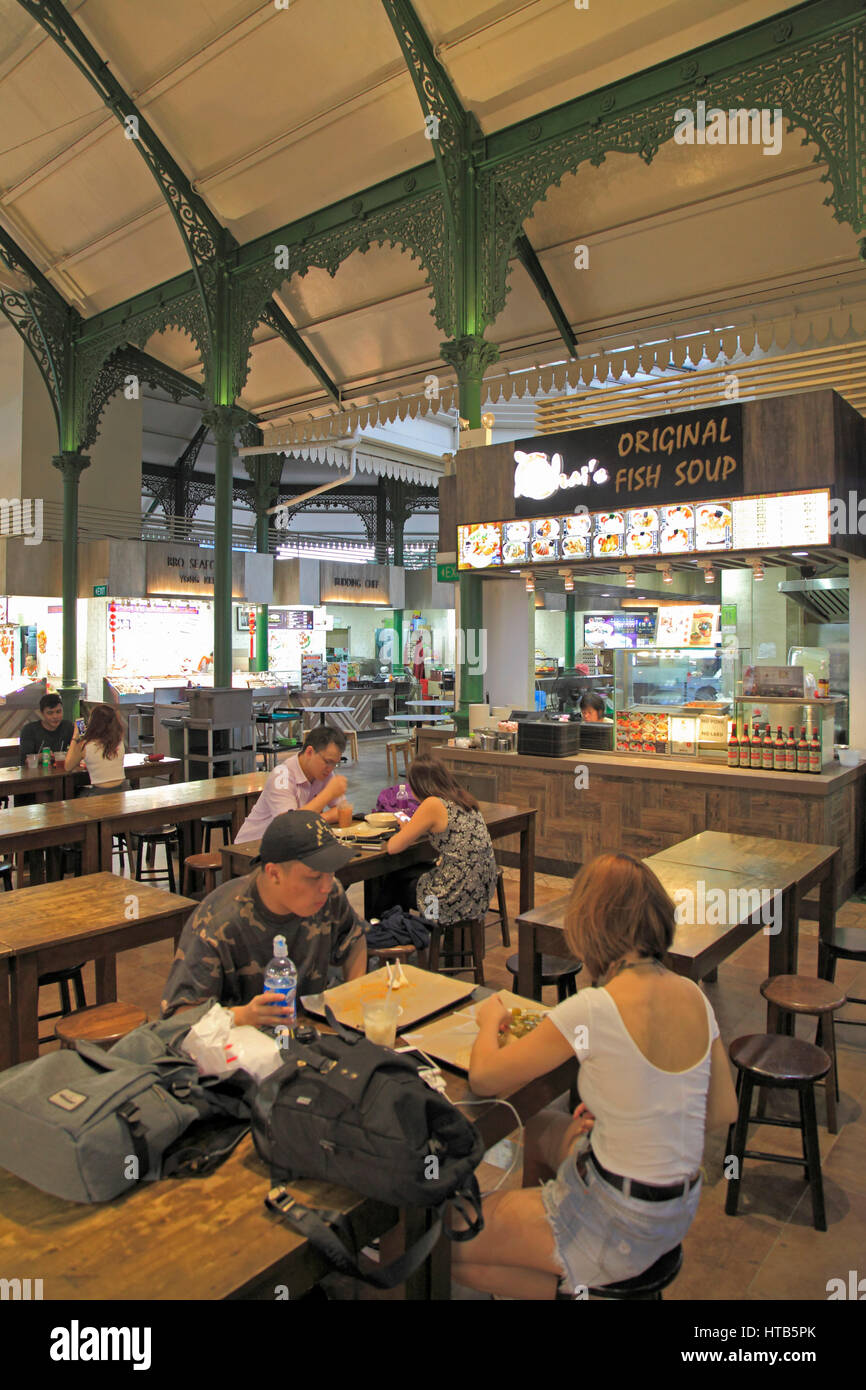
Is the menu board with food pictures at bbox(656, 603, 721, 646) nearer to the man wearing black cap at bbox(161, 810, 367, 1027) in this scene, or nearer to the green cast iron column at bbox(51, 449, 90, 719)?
the man wearing black cap at bbox(161, 810, 367, 1027)

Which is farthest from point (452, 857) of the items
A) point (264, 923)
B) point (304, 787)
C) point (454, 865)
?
point (264, 923)

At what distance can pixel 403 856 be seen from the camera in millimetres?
4492

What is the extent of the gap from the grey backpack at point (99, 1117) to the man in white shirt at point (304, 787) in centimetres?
287

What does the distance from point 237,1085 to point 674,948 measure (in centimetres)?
174

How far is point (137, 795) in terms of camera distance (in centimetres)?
580

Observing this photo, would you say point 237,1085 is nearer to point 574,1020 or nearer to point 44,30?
point 574,1020

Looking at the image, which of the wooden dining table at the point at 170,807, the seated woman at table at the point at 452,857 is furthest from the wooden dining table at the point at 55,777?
the seated woman at table at the point at 452,857

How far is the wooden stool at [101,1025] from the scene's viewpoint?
2713 millimetres

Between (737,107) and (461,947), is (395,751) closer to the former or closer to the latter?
(461,947)

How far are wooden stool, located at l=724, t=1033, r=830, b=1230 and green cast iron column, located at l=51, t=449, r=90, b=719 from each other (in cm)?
1231

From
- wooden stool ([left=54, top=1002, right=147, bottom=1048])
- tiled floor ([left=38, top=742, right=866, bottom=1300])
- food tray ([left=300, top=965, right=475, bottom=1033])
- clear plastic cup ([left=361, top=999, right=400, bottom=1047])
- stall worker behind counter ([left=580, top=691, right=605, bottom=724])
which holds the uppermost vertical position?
stall worker behind counter ([left=580, top=691, right=605, bottom=724])

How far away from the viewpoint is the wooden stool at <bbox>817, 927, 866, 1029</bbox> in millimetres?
3799

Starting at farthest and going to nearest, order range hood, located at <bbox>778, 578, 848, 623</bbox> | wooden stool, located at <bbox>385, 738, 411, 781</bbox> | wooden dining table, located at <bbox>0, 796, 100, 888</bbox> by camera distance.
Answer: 1. wooden stool, located at <bbox>385, 738, 411, 781</bbox>
2. range hood, located at <bbox>778, 578, 848, 623</bbox>
3. wooden dining table, located at <bbox>0, 796, 100, 888</bbox>

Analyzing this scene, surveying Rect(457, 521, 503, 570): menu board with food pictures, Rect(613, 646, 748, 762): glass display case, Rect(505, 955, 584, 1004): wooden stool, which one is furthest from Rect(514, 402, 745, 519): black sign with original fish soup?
Rect(505, 955, 584, 1004): wooden stool
